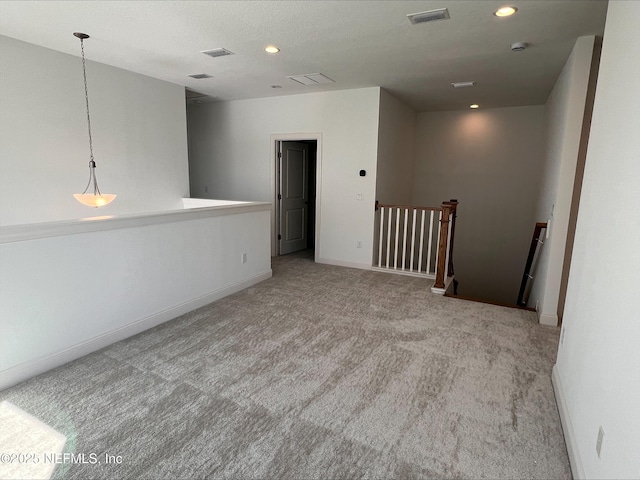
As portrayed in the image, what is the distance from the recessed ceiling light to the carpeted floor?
2708 mm

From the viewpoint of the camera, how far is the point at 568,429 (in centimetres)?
194

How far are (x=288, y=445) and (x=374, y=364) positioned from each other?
1032 mm

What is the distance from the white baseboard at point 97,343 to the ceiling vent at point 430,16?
10.9 ft

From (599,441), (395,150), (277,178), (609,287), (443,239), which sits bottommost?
(599,441)

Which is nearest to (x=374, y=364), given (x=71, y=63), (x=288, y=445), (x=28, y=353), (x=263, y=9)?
(x=288, y=445)


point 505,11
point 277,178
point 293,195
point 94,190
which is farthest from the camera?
point 293,195

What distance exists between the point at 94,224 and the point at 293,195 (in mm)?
4171

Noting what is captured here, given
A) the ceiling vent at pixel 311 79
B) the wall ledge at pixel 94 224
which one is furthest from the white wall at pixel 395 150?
the wall ledge at pixel 94 224

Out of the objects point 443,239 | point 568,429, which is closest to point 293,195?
point 443,239

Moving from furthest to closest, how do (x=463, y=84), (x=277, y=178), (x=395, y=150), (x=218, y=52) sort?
(x=277, y=178)
(x=395, y=150)
(x=463, y=84)
(x=218, y=52)

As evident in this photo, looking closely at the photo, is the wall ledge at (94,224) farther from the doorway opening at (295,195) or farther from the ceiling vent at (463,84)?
the ceiling vent at (463,84)

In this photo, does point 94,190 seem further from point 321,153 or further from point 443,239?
point 443,239

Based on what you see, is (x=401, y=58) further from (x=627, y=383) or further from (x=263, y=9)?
(x=627, y=383)

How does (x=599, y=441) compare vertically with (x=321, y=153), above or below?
below
